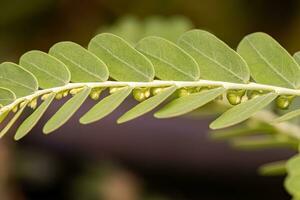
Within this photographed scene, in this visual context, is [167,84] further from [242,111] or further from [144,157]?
[144,157]

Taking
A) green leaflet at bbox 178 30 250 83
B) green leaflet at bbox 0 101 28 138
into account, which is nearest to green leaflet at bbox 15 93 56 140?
green leaflet at bbox 0 101 28 138

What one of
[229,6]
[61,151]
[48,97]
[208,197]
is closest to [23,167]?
[61,151]

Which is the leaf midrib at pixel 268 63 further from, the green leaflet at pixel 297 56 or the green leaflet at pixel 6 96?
the green leaflet at pixel 6 96

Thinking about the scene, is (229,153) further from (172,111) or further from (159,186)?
(172,111)

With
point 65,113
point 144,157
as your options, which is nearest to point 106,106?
point 65,113

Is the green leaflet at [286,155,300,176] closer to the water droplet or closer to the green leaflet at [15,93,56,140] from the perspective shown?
the water droplet

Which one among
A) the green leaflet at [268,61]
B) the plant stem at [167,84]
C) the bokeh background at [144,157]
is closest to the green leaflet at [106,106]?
the plant stem at [167,84]
